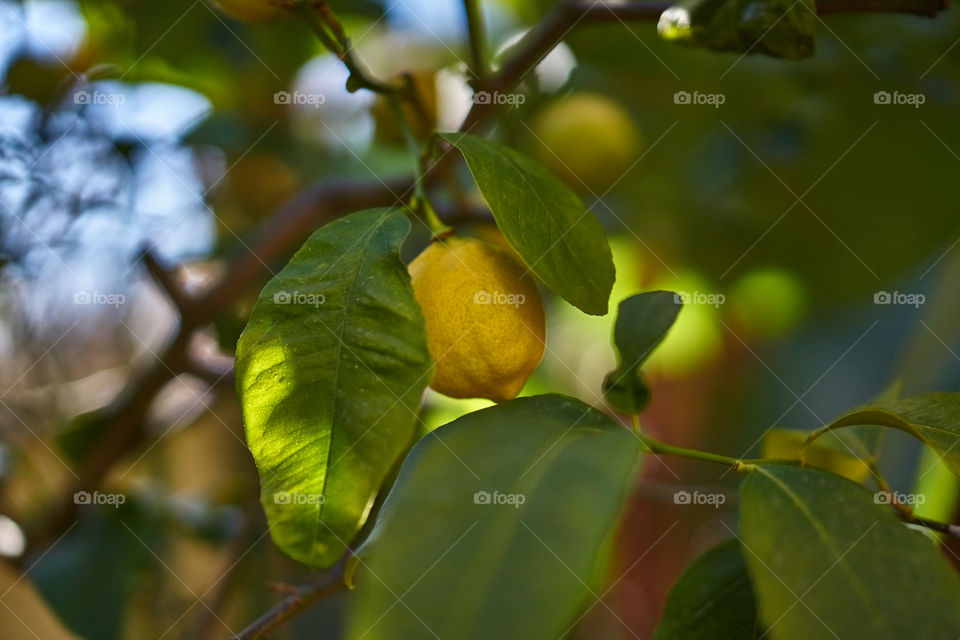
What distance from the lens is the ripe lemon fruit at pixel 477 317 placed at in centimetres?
47

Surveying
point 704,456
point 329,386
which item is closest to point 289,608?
point 329,386

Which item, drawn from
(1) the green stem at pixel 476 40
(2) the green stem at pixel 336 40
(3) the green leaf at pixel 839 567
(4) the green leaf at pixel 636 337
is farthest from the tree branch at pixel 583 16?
(3) the green leaf at pixel 839 567

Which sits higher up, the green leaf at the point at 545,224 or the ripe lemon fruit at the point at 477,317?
the green leaf at the point at 545,224

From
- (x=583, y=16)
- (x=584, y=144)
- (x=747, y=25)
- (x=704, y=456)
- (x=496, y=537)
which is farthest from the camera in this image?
(x=584, y=144)

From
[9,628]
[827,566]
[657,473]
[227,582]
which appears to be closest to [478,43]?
[827,566]

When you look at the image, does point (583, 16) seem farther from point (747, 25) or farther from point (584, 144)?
point (584, 144)

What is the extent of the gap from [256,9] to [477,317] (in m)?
0.30

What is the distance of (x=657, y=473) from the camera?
5.38 feet

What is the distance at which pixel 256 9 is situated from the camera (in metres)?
0.57

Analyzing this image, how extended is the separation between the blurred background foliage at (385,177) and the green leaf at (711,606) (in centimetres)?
32

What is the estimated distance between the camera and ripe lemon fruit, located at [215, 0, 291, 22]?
0.56 metres

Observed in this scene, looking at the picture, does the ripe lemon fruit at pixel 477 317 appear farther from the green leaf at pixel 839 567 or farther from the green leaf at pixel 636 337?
the green leaf at pixel 839 567

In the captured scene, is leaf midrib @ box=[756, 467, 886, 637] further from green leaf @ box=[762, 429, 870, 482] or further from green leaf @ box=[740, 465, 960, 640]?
green leaf @ box=[762, 429, 870, 482]

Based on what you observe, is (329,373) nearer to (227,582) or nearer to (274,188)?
(227,582)
